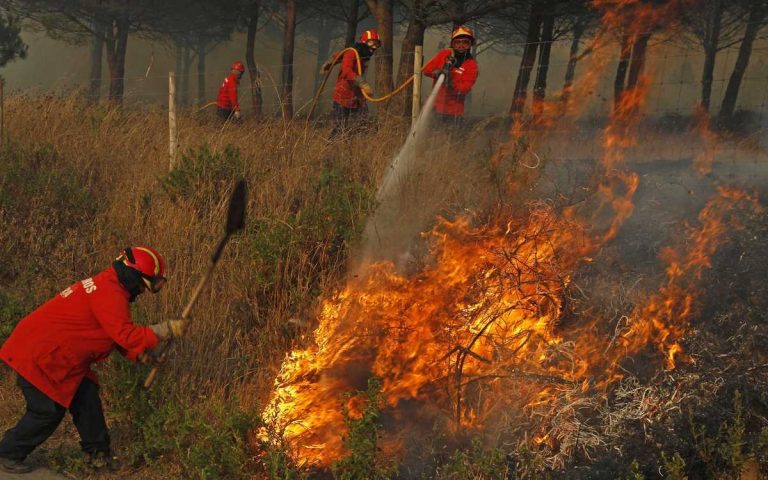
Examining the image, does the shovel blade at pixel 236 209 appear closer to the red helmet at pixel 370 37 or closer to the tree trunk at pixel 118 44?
the red helmet at pixel 370 37

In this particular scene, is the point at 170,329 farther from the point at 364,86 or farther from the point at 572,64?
the point at 572,64

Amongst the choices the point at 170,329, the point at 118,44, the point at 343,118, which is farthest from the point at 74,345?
the point at 118,44

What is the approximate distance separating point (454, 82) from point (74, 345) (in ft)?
17.2

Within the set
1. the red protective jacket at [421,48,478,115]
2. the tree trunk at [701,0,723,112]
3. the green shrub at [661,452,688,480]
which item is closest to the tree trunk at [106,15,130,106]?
the tree trunk at [701,0,723,112]

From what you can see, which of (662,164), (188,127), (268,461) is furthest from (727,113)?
(268,461)

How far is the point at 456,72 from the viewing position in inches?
331

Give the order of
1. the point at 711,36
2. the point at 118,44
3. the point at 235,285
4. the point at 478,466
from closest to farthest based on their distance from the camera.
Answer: the point at 478,466, the point at 235,285, the point at 711,36, the point at 118,44

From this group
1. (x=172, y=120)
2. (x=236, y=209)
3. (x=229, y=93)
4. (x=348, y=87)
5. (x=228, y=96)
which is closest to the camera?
(x=236, y=209)

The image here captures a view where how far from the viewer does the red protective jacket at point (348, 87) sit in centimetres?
916

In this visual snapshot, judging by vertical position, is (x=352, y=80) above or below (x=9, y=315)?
above

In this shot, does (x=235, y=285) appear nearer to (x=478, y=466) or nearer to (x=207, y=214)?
(x=207, y=214)

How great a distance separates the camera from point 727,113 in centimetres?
1481

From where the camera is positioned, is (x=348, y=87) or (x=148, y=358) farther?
(x=348, y=87)

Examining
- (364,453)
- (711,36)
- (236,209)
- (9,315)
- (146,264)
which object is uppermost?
(711,36)
